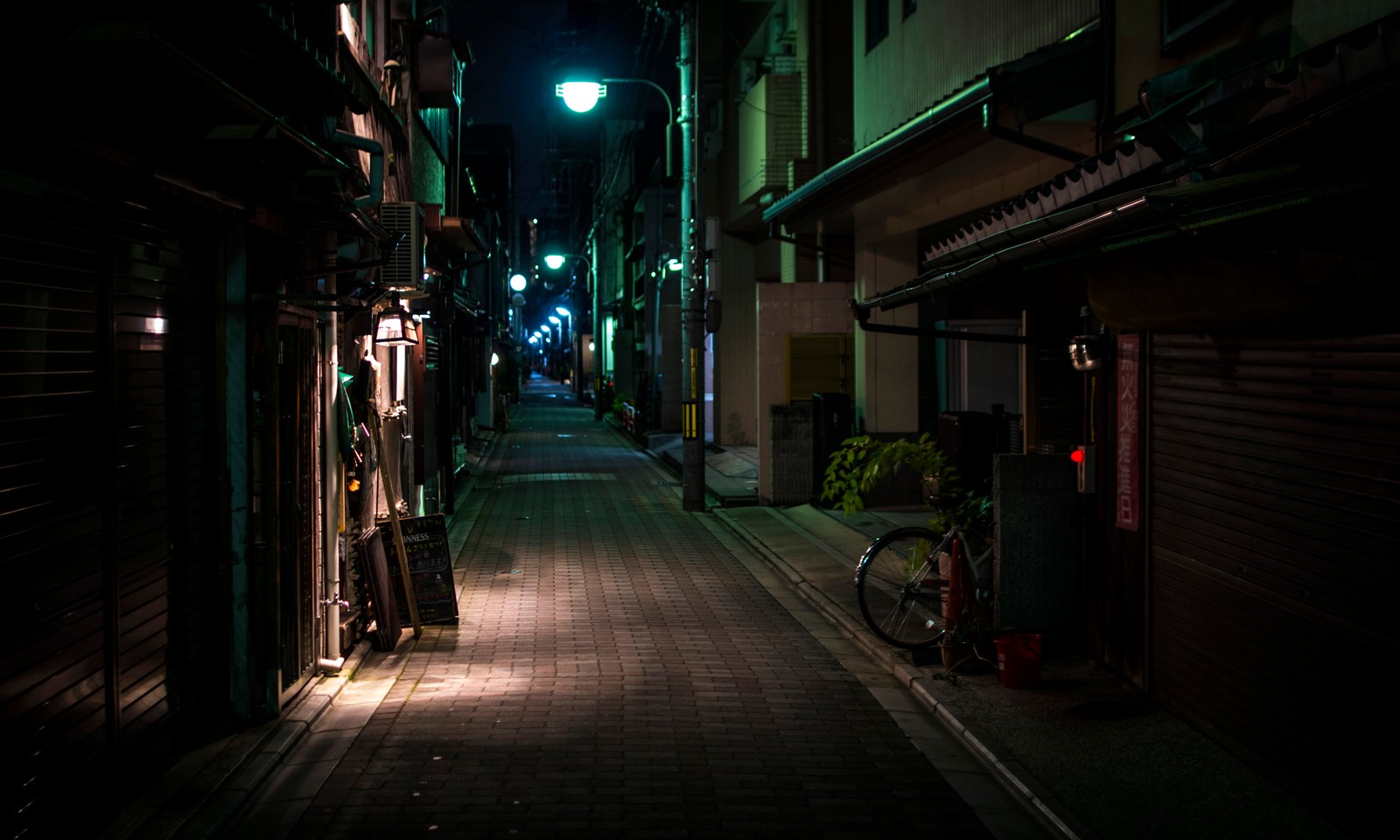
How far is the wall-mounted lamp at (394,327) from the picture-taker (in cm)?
1120

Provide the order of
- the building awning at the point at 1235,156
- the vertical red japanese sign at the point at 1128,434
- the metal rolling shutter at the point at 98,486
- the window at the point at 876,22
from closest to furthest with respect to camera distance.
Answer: the building awning at the point at 1235,156, the metal rolling shutter at the point at 98,486, the vertical red japanese sign at the point at 1128,434, the window at the point at 876,22

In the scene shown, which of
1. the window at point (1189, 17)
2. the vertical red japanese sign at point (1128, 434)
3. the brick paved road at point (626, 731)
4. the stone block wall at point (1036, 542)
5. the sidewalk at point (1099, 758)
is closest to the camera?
the sidewalk at point (1099, 758)

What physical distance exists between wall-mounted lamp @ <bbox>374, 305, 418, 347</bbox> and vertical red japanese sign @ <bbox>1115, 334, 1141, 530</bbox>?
274 inches

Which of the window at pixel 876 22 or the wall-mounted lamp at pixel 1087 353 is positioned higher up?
the window at pixel 876 22

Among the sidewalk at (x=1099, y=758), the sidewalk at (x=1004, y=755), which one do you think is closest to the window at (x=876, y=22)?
the sidewalk at (x=1004, y=755)

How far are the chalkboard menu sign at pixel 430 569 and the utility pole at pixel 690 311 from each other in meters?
9.32

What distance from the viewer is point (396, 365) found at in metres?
13.3

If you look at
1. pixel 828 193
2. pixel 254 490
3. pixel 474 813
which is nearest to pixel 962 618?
pixel 474 813

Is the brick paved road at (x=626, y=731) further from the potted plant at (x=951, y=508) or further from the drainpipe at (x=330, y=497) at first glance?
the potted plant at (x=951, y=508)

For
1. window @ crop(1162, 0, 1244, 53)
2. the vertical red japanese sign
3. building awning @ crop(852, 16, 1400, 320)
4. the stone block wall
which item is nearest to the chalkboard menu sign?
the stone block wall

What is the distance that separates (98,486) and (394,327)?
537 centimetres

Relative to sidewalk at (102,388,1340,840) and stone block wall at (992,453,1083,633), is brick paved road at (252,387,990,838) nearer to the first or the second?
sidewalk at (102,388,1340,840)

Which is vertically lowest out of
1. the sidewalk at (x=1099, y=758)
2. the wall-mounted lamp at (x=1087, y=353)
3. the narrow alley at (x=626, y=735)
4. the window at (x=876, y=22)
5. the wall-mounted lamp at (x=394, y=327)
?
the narrow alley at (x=626, y=735)

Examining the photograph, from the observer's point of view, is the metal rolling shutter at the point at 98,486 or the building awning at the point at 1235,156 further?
the metal rolling shutter at the point at 98,486
